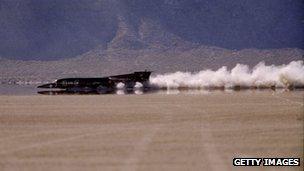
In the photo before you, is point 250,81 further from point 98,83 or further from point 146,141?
point 146,141

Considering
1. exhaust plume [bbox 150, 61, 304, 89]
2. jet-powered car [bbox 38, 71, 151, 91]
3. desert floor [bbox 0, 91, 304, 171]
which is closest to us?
desert floor [bbox 0, 91, 304, 171]

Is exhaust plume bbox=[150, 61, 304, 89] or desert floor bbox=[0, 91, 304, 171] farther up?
exhaust plume bbox=[150, 61, 304, 89]

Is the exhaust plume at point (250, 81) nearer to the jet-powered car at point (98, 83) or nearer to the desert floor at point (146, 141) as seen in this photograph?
the jet-powered car at point (98, 83)

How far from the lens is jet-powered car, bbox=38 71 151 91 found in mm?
98812

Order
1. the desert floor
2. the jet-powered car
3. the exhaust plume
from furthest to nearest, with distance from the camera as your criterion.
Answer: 1. the exhaust plume
2. the jet-powered car
3. the desert floor

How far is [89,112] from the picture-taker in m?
40.6

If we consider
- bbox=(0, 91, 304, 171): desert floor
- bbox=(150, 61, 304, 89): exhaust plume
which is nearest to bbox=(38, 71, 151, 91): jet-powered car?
bbox=(150, 61, 304, 89): exhaust plume

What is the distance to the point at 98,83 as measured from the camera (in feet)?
334

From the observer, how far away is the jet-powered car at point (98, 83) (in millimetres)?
98812

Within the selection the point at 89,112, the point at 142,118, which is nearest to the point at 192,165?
the point at 142,118

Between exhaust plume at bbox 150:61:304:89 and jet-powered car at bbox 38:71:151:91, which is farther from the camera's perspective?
exhaust plume at bbox 150:61:304:89

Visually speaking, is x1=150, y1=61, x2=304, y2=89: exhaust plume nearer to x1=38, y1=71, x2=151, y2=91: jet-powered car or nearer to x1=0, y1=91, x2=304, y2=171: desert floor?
x1=38, y1=71, x2=151, y2=91: jet-powered car

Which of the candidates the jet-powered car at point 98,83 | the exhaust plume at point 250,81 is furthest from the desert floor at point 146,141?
the exhaust plume at point 250,81

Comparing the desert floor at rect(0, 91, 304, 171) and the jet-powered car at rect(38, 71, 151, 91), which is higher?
the jet-powered car at rect(38, 71, 151, 91)
